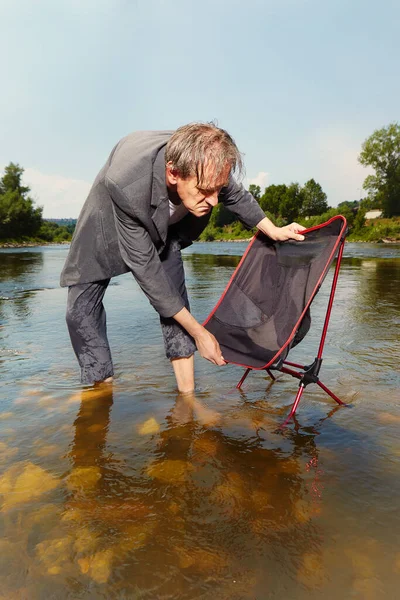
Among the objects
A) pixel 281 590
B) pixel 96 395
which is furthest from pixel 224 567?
pixel 96 395

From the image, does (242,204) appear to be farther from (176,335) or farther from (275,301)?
(176,335)

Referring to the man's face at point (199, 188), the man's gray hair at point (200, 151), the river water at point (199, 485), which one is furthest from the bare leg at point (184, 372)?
the man's gray hair at point (200, 151)

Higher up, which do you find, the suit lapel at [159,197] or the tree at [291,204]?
the tree at [291,204]

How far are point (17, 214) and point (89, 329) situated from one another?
227 feet

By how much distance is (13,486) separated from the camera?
7.29ft

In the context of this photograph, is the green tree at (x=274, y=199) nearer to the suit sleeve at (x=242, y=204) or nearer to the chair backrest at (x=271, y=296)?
the chair backrest at (x=271, y=296)

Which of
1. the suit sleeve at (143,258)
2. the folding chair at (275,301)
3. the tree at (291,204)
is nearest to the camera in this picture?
the suit sleeve at (143,258)

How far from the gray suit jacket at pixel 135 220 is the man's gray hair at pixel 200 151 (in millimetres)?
174

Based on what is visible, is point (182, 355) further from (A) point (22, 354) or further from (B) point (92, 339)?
(A) point (22, 354)

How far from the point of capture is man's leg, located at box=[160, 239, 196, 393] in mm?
3334

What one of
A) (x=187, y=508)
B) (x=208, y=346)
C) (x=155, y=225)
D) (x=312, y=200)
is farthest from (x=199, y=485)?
(x=312, y=200)

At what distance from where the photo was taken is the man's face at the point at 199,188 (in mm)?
2375

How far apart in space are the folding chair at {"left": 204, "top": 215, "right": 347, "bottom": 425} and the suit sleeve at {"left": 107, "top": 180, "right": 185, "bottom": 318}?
71 cm

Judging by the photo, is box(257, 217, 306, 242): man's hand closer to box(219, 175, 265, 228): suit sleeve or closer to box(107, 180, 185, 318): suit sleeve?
box(219, 175, 265, 228): suit sleeve
